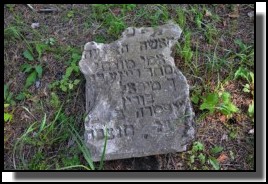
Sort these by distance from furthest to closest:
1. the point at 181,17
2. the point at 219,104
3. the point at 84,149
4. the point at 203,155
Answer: the point at 181,17
the point at 219,104
the point at 203,155
the point at 84,149

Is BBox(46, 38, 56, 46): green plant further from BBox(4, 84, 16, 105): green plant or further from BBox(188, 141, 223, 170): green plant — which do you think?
BBox(188, 141, 223, 170): green plant

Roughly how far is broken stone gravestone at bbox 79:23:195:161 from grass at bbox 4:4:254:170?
19 centimetres

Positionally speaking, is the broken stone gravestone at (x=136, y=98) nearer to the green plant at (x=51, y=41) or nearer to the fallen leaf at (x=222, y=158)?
the fallen leaf at (x=222, y=158)

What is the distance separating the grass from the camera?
3.15 m

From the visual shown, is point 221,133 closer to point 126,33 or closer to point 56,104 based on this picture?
point 126,33

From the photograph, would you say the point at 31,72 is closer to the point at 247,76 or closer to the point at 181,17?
the point at 181,17

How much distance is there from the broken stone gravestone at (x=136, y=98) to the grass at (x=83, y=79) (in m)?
0.19

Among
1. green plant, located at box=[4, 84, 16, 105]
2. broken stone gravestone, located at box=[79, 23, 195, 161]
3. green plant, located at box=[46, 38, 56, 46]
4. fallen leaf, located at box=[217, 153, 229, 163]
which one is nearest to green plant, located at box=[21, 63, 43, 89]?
green plant, located at box=[4, 84, 16, 105]

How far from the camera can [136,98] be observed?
121 inches

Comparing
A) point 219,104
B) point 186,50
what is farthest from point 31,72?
point 219,104

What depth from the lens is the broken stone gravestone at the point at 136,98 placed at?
2965mm

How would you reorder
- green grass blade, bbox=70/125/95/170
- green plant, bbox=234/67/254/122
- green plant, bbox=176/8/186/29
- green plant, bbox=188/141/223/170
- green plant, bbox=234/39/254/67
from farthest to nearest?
green plant, bbox=176/8/186/29 → green plant, bbox=234/39/254/67 → green plant, bbox=234/67/254/122 → green plant, bbox=188/141/223/170 → green grass blade, bbox=70/125/95/170

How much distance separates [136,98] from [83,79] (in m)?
0.58

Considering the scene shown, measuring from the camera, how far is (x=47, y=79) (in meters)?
3.51
